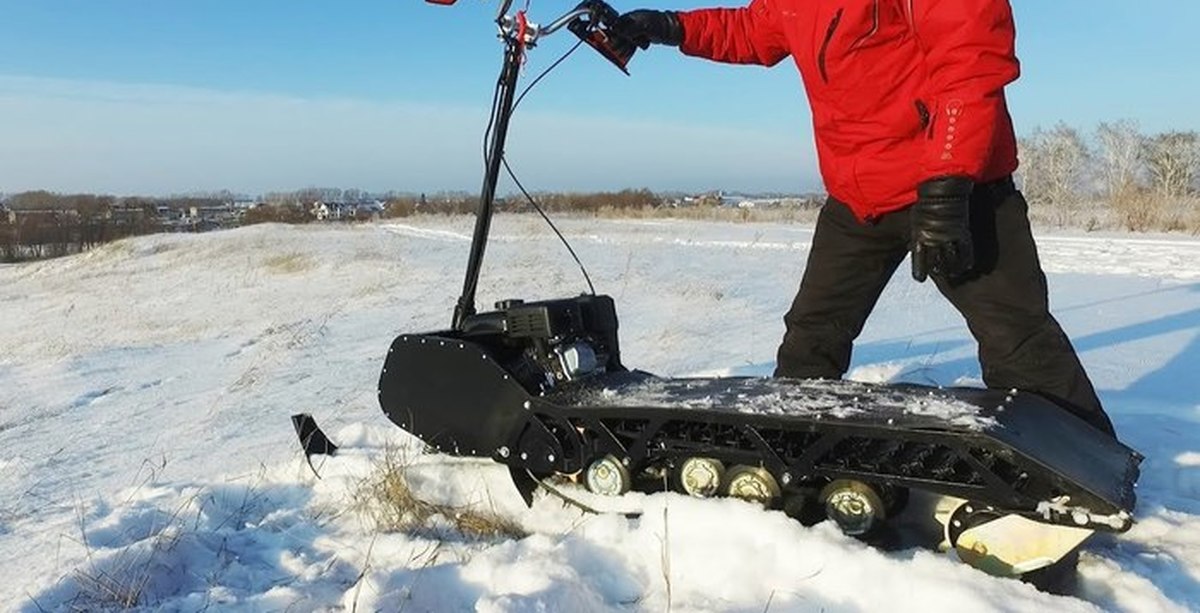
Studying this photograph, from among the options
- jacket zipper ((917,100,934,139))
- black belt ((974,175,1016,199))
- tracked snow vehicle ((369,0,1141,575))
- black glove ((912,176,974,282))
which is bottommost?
tracked snow vehicle ((369,0,1141,575))

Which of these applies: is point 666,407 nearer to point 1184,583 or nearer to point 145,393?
point 1184,583

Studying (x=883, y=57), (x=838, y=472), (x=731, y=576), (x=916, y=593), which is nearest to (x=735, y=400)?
Result: (x=838, y=472)

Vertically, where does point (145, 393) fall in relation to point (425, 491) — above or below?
below

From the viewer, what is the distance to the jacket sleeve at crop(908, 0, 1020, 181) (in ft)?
7.36

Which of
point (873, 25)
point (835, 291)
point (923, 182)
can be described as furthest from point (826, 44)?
point (835, 291)

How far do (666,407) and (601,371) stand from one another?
2.07 feet

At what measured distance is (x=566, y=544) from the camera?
2217mm

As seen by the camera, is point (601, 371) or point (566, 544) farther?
point (601, 371)

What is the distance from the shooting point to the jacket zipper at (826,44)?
2.51 m

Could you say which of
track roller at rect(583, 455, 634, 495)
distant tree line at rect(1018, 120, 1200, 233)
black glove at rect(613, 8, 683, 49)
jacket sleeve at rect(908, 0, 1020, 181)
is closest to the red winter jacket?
jacket sleeve at rect(908, 0, 1020, 181)

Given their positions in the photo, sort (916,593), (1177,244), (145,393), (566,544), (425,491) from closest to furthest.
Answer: (916,593) → (566,544) → (425,491) → (145,393) → (1177,244)

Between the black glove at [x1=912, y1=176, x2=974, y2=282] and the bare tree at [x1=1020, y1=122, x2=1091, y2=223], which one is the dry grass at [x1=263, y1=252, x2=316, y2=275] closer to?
the black glove at [x1=912, y1=176, x2=974, y2=282]

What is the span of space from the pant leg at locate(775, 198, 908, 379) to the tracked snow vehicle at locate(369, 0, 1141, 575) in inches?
18.0

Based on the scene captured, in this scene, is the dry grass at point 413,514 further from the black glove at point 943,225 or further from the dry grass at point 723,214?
the dry grass at point 723,214
